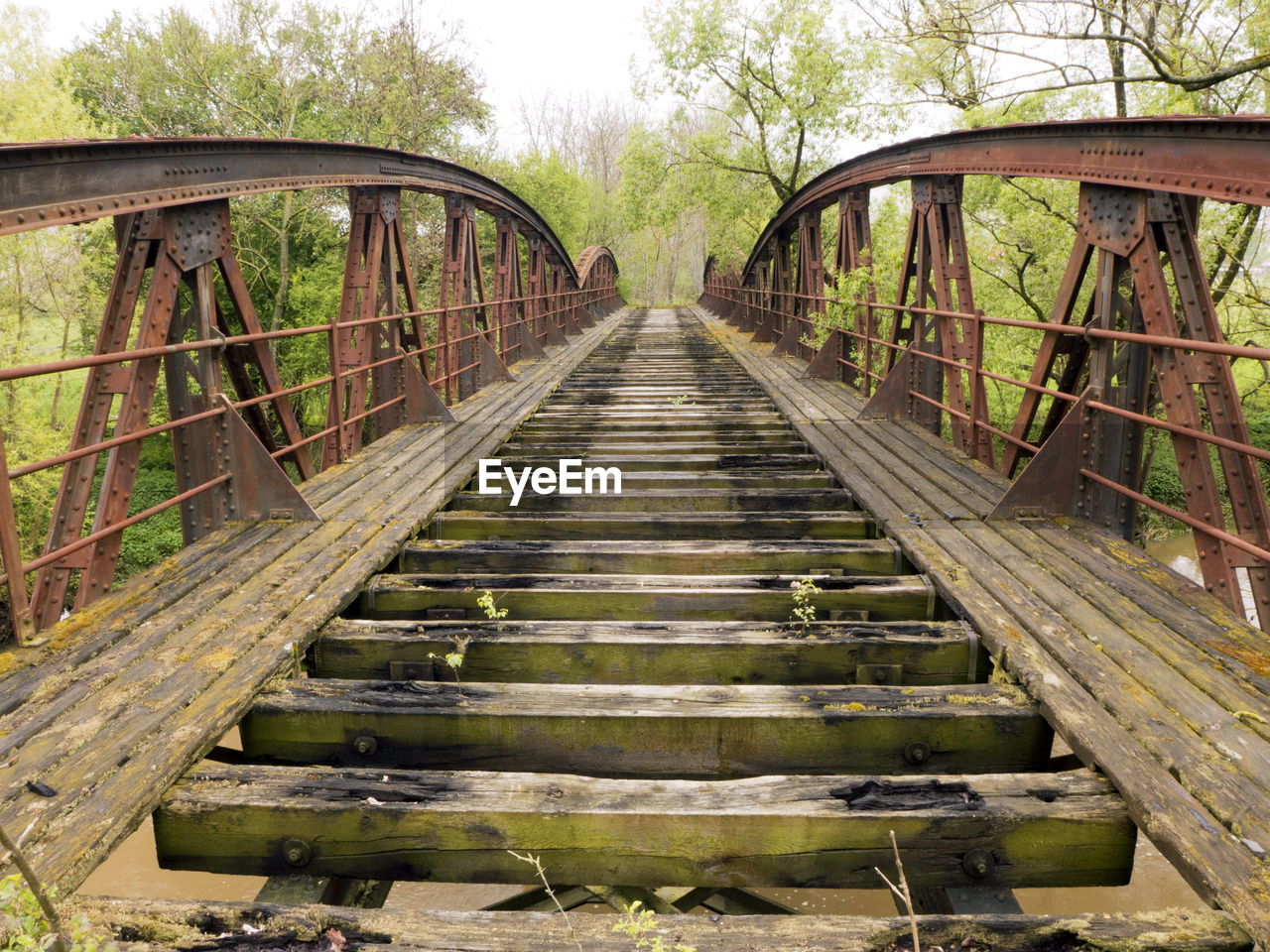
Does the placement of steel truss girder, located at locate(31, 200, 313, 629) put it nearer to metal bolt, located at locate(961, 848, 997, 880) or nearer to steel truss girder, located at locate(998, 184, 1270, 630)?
metal bolt, located at locate(961, 848, 997, 880)

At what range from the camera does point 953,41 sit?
39.5 ft

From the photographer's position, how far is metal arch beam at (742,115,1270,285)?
351cm

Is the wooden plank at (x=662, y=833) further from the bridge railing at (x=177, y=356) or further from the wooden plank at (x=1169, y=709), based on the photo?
the bridge railing at (x=177, y=356)

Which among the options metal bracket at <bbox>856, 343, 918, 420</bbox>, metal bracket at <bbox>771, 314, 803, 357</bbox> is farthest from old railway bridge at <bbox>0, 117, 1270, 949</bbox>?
metal bracket at <bbox>771, 314, 803, 357</bbox>

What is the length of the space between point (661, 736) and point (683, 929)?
2.79 ft

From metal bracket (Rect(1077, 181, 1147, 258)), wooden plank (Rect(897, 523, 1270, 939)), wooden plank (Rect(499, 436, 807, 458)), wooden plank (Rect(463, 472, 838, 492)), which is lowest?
wooden plank (Rect(897, 523, 1270, 939))

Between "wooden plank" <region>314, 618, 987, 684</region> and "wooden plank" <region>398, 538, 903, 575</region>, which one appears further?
"wooden plank" <region>398, 538, 903, 575</region>

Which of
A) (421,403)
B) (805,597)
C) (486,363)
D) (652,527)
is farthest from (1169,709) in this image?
(486,363)

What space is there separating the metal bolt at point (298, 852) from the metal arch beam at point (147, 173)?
8.56 ft

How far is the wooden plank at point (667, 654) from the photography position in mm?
3258

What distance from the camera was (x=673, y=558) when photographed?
4.33 m

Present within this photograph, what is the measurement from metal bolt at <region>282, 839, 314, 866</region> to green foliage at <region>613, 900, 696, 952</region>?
96 centimetres

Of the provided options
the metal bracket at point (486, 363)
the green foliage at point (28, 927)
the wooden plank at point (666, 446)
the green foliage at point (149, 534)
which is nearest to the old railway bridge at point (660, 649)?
the green foliage at point (28, 927)

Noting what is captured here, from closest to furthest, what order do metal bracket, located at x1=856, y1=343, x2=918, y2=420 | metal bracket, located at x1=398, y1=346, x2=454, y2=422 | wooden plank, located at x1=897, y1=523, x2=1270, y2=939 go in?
wooden plank, located at x1=897, y1=523, x2=1270, y2=939, metal bracket, located at x1=856, y1=343, x2=918, y2=420, metal bracket, located at x1=398, y1=346, x2=454, y2=422
